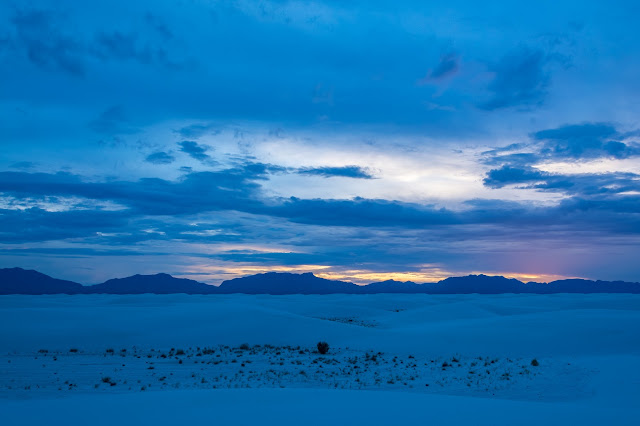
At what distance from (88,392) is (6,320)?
19969 millimetres

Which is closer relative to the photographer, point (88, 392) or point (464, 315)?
point (88, 392)

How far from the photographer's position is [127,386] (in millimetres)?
14961

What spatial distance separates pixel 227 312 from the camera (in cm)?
3378

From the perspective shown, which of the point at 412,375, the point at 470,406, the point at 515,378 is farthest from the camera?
the point at 412,375

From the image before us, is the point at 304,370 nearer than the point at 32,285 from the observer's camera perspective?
Yes

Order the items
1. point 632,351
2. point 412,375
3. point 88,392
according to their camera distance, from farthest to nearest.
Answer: point 632,351
point 412,375
point 88,392

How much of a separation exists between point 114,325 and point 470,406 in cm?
2470

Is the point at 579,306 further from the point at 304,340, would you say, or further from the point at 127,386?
the point at 127,386

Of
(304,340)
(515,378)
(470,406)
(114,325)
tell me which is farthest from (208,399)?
(114,325)

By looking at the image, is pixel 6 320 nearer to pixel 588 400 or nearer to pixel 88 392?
pixel 88 392

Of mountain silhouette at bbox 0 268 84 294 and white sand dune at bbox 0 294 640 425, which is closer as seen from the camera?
white sand dune at bbox 0 294 640 425

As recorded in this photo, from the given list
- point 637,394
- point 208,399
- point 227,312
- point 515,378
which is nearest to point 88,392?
point 208,399

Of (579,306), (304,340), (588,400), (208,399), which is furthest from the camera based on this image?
(579,306)

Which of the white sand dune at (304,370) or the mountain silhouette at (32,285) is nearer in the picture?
the white sand dune at (304,370)
